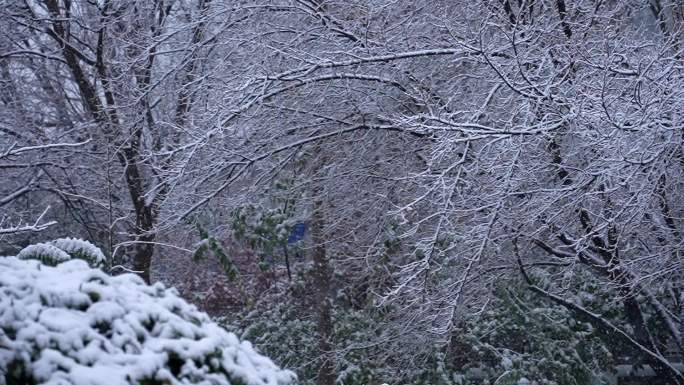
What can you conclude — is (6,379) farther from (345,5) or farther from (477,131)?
(345,5)

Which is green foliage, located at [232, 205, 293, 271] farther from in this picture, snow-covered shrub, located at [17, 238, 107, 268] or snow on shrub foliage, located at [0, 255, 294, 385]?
snow on shrub foliage, located at [0, 255, 294, 385]

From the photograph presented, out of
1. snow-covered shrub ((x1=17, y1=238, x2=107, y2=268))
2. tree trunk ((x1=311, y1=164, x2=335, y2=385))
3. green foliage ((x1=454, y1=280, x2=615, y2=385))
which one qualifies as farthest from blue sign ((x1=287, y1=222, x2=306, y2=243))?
snow-covered shrub ((x1=17, y1=238, x2=107, y2=268))

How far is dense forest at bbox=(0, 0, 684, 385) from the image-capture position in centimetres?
610

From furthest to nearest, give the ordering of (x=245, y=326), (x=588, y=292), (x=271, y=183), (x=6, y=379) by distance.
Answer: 1. (x=245, y=326)
2. (x=588, y=292)
3. (x=271, y=183)
4. (x=6, y=379)

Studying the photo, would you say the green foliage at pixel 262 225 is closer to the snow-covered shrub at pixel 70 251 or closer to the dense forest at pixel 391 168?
the dense forest at pixel 391 168

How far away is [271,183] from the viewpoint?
8273 mm

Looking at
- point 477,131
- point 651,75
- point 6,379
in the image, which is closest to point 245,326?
point 477,131

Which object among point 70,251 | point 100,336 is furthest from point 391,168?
point 100,336

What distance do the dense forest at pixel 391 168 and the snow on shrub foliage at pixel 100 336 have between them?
75 centimetres

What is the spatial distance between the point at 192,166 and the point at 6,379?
18.7ft

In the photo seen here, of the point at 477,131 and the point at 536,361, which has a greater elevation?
the point at 477,131

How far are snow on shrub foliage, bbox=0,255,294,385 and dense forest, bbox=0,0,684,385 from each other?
0.75m

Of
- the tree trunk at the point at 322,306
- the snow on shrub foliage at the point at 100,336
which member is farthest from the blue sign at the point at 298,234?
the snow on shrub foliage at the point at 100,336

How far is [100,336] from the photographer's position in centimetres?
225
